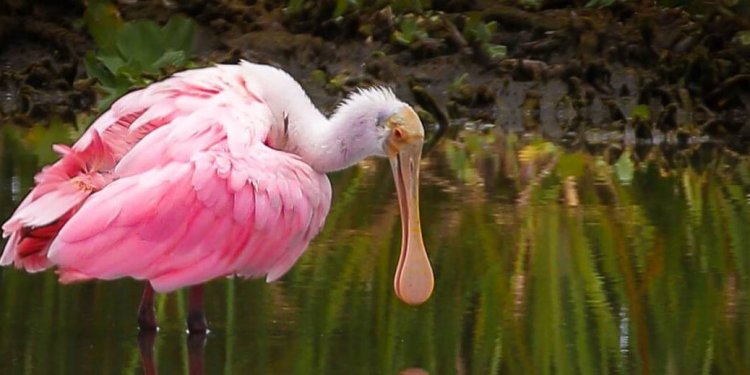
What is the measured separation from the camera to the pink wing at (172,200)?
5.93 m

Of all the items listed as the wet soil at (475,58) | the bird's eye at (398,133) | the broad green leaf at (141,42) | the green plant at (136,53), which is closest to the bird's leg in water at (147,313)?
the bird's eye at (398,133)

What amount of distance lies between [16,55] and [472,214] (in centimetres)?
785

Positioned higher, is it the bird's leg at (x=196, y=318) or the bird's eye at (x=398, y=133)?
the bird's eye at (x=398, y=133)

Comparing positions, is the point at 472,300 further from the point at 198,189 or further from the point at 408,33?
the point at 408,33

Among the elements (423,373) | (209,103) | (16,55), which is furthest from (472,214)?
(16,55)

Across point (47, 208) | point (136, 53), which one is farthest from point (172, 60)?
point (47, 208)

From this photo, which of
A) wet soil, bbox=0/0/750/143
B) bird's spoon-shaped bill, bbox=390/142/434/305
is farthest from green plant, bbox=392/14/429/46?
bird's spoon-shaped bill, bbox=390/142/434/305

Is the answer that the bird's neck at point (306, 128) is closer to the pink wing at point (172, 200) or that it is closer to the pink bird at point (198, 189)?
the pink bird at point (198, 189)

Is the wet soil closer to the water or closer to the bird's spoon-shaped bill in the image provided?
the water

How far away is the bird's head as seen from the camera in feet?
20.9

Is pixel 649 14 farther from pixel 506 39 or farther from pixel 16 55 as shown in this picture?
pixel 16 55

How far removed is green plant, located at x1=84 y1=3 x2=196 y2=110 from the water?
4.41 metres

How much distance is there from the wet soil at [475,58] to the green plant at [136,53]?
0.33 meters

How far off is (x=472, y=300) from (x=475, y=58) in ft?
27.8
